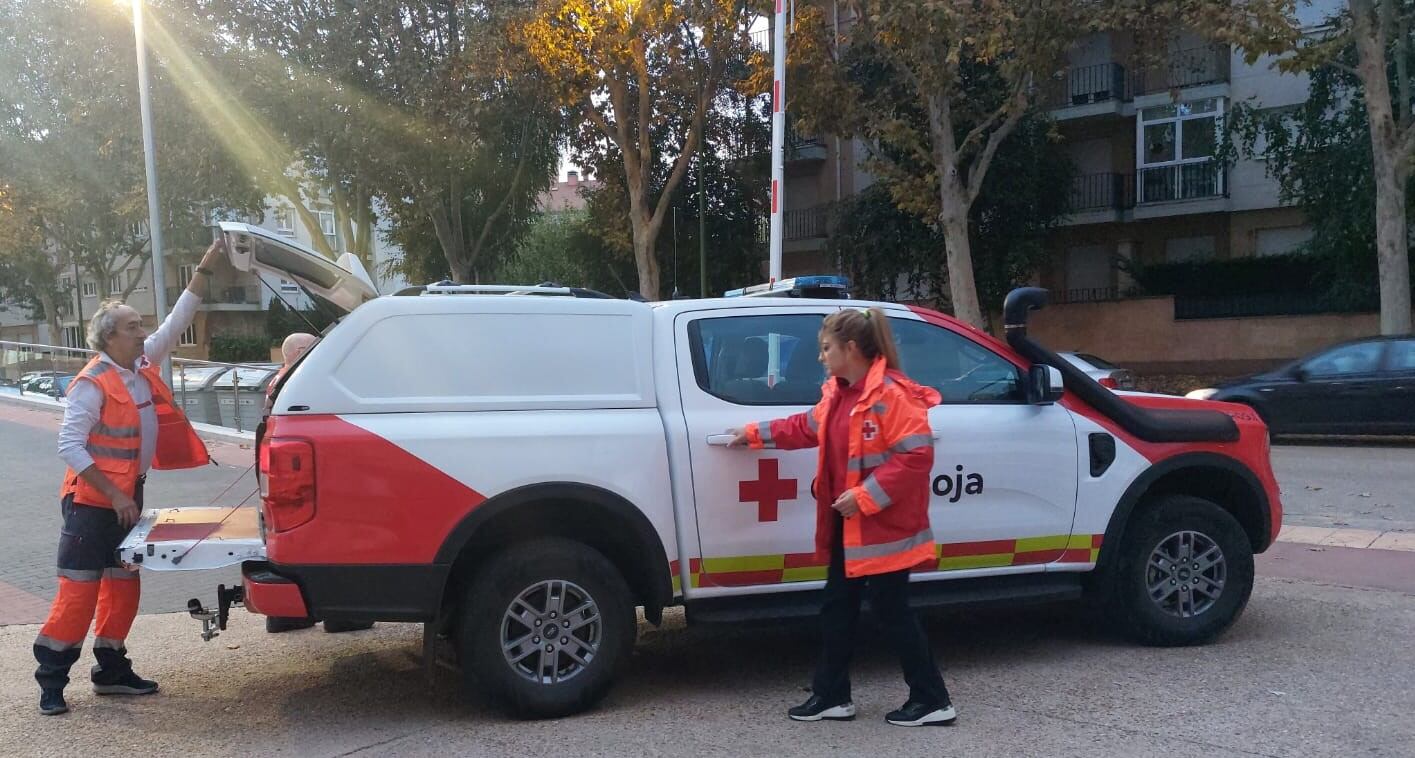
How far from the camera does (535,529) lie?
4.75 m

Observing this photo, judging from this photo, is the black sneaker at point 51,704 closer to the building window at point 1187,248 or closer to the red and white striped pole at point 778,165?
the red and white striped pole at point 778,165

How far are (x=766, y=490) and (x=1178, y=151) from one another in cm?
2625

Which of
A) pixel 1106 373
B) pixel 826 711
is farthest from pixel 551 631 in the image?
pixel 1106 373

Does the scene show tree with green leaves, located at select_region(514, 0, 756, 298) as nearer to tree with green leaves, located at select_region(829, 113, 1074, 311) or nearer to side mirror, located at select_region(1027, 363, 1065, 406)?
tree with green leaves, located at select_region(829, 113, 1074, 311)

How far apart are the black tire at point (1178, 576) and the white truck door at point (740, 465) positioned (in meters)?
1.66

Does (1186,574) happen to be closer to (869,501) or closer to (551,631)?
(869,501)

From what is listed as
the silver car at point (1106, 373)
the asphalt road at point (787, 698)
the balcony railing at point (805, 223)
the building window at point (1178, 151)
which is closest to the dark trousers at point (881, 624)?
the asphalt road at point (787, 698)

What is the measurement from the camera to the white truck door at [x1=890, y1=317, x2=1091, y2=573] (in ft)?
16.7

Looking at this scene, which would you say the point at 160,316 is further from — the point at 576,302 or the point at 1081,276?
the point at 1081,276

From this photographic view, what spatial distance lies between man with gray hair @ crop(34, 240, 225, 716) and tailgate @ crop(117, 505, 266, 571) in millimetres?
183

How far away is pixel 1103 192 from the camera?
28.4m

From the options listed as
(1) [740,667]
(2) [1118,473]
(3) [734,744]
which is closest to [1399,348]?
(2) [1118,473]

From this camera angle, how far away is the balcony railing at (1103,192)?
28.2 meters

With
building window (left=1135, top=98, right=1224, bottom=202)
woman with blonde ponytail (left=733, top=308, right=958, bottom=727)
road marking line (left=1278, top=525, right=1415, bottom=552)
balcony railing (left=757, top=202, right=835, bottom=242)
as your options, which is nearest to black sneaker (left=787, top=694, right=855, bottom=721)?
woman with blonde ponytail (left=733, top=308, right=958, bottom=727)
